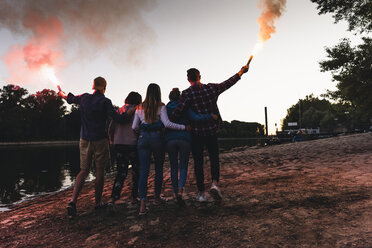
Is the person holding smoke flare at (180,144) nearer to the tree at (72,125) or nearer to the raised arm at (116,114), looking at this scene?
the raised arm at (116,114)

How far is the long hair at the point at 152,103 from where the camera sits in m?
3.95

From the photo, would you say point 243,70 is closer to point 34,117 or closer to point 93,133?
point 93,133

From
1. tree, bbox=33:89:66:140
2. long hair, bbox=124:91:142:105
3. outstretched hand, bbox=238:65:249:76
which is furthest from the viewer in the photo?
tree, bbox=33:89:66:140

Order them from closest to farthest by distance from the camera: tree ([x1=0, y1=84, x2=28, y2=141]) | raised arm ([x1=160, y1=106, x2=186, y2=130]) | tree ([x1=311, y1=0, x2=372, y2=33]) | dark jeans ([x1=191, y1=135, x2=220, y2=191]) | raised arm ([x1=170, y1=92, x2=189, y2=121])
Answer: raised arm ([x1=160, y1=106, x2=186, y2=130]), raised arm ([x1=170, y1=92, x2=189, y2=121]), dark jeans ([x1=191, y1=135, x2=220, y2=191]), tree ([x1=311, y1=0, x2=372, y2=33]), tree ([x1=0, y1=84, x2=28, y2=141])

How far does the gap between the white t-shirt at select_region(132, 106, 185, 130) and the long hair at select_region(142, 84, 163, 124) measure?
0.07 m

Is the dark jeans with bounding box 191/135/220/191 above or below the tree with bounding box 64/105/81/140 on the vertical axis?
below

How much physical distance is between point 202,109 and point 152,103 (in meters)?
0.81

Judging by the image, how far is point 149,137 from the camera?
392 cm

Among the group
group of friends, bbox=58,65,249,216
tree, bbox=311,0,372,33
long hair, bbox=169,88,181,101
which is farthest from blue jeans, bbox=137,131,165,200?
tree, bbox=311,0,372,33

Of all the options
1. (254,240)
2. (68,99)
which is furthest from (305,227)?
(68,99)

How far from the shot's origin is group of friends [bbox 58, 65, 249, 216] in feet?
13.0

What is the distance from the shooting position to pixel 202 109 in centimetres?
416

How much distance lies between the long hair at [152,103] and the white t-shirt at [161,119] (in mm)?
70

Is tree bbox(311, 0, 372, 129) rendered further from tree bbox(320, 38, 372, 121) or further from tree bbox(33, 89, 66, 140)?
tree bbox(33, 89, 66, 140)
